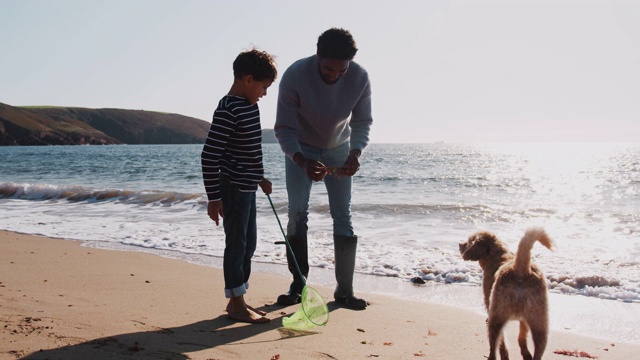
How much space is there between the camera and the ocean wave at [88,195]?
47.1 feet

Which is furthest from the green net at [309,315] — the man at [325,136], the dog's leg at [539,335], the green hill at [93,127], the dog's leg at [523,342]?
the green hill at [93,127]

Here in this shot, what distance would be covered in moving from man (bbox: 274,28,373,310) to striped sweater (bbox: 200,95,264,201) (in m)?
0.54

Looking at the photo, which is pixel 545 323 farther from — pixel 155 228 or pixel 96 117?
pixel 96 117

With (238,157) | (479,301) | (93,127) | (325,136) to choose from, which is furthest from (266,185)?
(93,127)

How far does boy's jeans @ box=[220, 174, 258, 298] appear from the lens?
3547 mm

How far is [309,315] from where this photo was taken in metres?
3.57

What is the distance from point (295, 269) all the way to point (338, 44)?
6.02 ft

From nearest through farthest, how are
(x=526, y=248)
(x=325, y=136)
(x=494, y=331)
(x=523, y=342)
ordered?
1. (x=526, y=248)
2. (x=494, y=331)
3. (x=523, y=342)
4. (x=325, y=136)

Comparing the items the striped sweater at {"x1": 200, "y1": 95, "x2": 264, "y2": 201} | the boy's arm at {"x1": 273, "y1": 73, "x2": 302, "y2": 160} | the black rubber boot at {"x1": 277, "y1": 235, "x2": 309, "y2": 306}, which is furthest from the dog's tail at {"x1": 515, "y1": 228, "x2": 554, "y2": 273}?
the black rubber boot at {"x1": 277, "y1": 235, "x2": 309, "y2": 306}

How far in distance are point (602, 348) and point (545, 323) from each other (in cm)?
100

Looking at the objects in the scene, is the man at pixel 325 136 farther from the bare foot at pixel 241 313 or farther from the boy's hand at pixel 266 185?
the bare foot at pixel 241 313

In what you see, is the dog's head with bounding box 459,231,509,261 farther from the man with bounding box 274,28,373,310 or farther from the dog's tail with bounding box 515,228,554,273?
the man with bounding box 274,28,373,310

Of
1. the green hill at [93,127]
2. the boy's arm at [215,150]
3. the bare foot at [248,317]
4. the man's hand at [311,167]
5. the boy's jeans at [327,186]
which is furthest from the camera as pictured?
the green hill at [93,127]

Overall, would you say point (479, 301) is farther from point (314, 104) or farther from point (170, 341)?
point (170, 341)
